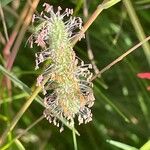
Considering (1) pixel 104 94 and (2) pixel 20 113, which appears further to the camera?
(1) pixel 104 94

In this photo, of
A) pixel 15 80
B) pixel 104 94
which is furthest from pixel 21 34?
pixel 104 94

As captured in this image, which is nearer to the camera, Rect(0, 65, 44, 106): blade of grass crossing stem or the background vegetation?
Rect(0, 65, 44, 106): blade of grass crossing stem

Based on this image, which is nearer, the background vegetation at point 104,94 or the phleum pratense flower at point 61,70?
the phleum pratense flower at point 61,70

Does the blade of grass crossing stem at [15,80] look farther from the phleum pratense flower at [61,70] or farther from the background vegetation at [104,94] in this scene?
the background vegetation at [104,94]

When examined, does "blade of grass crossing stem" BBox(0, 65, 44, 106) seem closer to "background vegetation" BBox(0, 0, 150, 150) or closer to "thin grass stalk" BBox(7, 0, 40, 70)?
"thin grass stalk" BBox(7, 0, 40, 70)

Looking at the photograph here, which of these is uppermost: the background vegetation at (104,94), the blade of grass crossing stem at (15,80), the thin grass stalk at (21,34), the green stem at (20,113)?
the thin grass stalk at (21,34)

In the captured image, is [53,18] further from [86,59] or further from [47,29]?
[86,59]

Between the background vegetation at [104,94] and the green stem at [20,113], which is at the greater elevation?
the green stem at [20,113]

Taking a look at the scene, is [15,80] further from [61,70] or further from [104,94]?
[104,94]

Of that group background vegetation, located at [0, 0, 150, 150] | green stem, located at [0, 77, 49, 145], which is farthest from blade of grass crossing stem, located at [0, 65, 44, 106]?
background vegetation, located at [0, 0, 150, 150]

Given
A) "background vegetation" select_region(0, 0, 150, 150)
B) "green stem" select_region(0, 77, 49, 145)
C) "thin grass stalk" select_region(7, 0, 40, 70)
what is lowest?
"background vegetation" select_region(0, 0, 150, 150)

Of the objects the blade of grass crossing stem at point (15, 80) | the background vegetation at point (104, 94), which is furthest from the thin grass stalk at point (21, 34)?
the background vegetation at point (104, 94)

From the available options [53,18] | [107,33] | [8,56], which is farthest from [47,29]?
[107,33]
